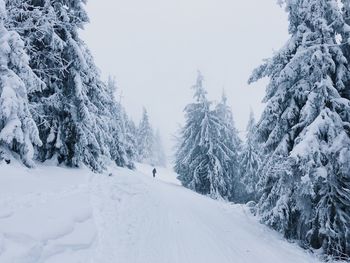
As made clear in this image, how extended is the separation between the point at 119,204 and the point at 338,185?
7.96 m

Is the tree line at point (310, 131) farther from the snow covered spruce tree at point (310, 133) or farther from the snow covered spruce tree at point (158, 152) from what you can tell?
the snow covered spruce tree at point (158, 152)

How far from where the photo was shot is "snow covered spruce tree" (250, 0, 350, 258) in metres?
10.5

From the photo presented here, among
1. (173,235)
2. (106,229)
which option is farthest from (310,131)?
(106,229)

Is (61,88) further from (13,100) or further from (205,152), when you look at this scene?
(205,152)

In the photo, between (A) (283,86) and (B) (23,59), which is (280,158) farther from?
(B) (23,59)

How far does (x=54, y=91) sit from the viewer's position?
17.1m

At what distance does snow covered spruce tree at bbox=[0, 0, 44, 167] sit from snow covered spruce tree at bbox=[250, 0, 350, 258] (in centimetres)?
884

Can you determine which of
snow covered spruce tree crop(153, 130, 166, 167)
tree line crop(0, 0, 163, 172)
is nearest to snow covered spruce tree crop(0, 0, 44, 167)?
tree line crop(0, 0, 163, 172)

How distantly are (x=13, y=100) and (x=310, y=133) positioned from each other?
31.7ft

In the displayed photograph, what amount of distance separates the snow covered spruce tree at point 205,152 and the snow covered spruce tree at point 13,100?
19.0 m

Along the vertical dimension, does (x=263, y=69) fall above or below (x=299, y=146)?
above

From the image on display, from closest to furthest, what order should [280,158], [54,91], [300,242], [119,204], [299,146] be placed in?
1. [299,146]
2. [300,242]
3. [280,158]
4. [119,204]
5. [54,91]

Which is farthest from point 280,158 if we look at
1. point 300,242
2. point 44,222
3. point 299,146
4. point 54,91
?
point 54,91

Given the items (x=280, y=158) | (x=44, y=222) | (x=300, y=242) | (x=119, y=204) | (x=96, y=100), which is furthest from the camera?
(x=96, y=100)
